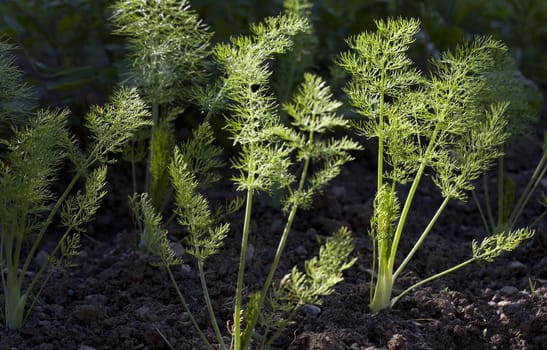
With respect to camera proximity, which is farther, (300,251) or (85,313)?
(300,251)

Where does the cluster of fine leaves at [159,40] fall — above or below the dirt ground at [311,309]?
above

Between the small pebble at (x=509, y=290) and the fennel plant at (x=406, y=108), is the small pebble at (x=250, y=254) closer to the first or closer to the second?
the fennel plant at (x=406, y=108)

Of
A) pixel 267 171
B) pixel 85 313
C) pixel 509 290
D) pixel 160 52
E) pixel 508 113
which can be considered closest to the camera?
pixel 267 171

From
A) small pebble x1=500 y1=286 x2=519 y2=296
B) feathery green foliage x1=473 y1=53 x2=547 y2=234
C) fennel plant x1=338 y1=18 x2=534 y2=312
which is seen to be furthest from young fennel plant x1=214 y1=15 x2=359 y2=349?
feathery green foliage x1=473 y1=53 x2=547 y2=234

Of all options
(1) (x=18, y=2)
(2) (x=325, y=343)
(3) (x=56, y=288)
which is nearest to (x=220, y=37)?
(1) (x=18, y=2)

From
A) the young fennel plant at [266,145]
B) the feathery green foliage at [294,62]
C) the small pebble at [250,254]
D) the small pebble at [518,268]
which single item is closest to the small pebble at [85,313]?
the young fennel plant at [266,145]

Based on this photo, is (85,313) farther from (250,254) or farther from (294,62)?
(294,62)

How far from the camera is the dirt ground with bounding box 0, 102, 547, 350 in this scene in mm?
1920

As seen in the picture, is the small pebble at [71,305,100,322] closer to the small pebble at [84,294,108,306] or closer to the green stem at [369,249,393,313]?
the small pebble at [84,294,108,306]

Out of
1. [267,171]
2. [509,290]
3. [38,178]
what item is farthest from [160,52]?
[509,290]

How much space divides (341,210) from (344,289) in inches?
24.0

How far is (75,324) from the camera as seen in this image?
195cm

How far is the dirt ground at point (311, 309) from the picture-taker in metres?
1.92

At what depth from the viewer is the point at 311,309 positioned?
206cm
